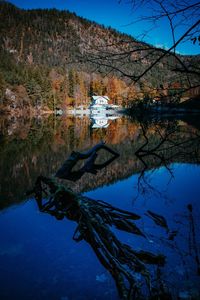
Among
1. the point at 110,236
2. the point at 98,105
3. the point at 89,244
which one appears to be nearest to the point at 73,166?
the point at 89,244

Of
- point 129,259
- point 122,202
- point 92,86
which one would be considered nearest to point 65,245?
point 129,259

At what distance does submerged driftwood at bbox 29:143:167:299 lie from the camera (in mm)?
3661

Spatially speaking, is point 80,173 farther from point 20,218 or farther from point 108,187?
point 20,218

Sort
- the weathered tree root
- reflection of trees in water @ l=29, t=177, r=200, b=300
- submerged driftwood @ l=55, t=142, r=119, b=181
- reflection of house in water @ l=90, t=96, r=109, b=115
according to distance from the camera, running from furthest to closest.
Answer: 1. reflection of house in water @ l=90, t=96, r=109, b=115
2. submerged driftwood @ l=55, t=142, r=119, b=181
3. the weathered tree root
4. reflection of trees in water @ l=29, t=177, r=200, b=300

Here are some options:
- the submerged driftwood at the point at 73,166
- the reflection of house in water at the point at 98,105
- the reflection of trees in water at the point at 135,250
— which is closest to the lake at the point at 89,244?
the reflection of trees in water at the point at 135,250

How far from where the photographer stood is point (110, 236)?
179 inches

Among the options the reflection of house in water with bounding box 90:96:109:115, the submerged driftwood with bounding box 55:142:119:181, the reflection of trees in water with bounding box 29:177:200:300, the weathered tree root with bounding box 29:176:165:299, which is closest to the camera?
the reflection of trees in water with bounding box 29:177:200:300

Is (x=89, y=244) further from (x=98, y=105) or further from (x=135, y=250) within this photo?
(x=98, y=105)

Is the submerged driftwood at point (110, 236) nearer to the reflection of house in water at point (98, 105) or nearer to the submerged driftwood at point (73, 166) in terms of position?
the submerged driftwood at point (73, 166)

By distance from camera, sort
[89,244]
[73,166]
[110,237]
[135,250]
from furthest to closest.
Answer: [73,166] → [89,244] → [135,250] → [110,237]

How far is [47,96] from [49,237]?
249 ft

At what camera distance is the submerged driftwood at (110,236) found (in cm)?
366

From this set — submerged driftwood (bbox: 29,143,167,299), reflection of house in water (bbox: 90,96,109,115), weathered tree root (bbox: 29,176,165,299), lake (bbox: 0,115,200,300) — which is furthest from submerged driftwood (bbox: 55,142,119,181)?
reflection of house in water (bbox: 90,96,109,115)

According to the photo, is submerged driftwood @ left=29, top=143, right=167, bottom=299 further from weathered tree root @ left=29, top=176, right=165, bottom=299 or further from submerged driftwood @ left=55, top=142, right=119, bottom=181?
submerged driftwood @ left=55, top=142, right=119, bottom=181
